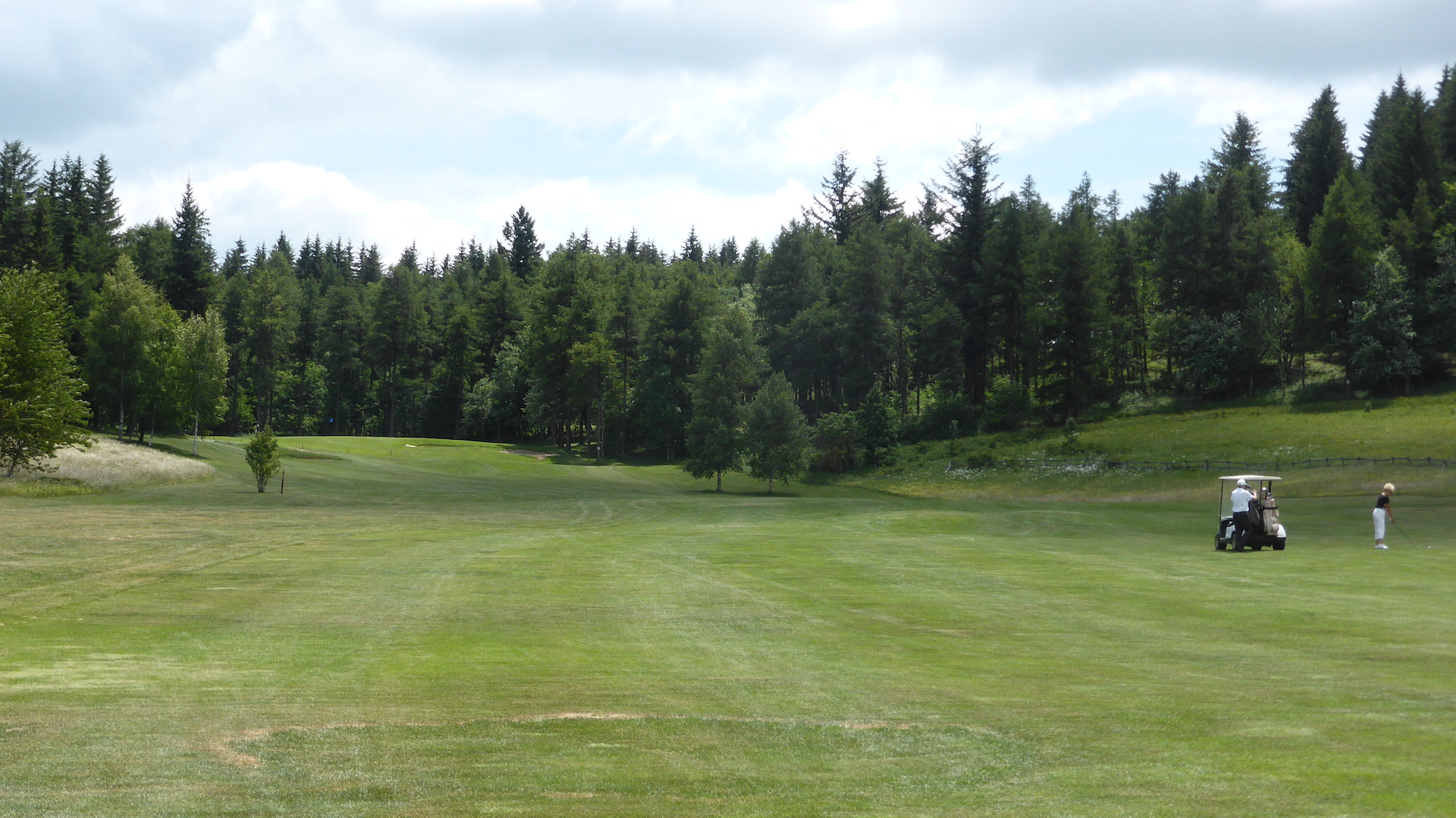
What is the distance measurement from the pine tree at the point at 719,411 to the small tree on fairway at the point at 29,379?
51.9 meters

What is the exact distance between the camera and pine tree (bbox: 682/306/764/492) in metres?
77.2

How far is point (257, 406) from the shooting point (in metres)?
135

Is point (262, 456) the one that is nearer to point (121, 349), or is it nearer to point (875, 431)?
point (121, 349)

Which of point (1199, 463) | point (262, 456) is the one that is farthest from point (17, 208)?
point (1199, 463)

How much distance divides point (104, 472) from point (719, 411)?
40.6 m

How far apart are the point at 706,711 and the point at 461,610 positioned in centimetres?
985

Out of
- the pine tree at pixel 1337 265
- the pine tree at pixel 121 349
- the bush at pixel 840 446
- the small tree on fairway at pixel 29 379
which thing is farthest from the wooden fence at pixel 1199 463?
the pine tree at pixel 121 349

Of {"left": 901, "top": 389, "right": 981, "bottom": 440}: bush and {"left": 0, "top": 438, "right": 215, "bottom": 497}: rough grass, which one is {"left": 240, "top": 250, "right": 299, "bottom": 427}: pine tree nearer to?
{"left": 0, "top": 438, "right": 215, "bottom": 497}: rough grass

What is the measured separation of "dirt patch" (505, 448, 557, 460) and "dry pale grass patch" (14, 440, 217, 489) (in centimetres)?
3183

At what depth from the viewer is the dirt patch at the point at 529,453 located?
9656cm

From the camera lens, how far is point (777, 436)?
7488cm

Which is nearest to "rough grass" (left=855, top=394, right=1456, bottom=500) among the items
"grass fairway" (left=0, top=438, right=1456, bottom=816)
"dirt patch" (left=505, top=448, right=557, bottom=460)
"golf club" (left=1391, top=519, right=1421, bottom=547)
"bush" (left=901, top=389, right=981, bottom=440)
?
"bush" (left=901, top=389, right=981, bottom=440)

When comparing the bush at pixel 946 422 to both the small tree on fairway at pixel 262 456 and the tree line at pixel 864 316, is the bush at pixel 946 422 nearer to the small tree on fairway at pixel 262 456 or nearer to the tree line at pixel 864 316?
the tree line at pixel 864 316

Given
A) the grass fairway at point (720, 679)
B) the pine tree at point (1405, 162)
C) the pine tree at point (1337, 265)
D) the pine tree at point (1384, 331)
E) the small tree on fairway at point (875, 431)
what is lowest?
the grass fairway at point (720, 679)
